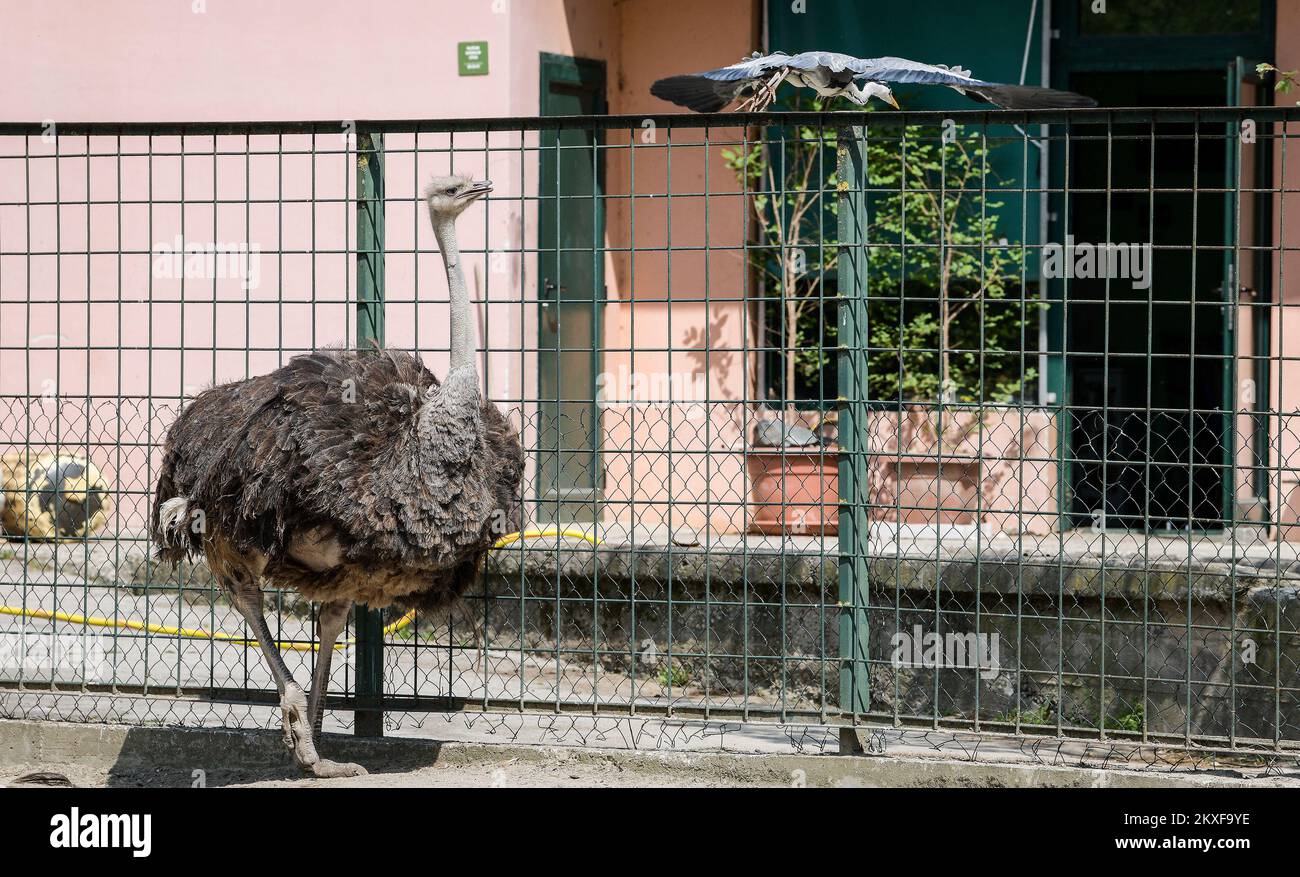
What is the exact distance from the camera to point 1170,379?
10.3m

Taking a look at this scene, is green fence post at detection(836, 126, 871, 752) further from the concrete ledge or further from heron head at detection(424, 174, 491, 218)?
heron head at detection(424, 174, 491, 218)

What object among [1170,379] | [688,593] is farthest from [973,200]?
[688,593]

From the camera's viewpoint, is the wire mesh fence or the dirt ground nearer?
the dirt ground

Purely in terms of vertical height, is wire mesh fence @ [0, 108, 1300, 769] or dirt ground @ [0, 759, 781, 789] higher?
wire mesh fence @ [0, 108, 1300, 769]

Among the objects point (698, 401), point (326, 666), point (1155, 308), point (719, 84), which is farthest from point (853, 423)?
point (1155, 308)

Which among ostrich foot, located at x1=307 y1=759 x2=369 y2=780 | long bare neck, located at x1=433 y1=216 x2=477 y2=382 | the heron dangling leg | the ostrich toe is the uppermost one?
the heron dangling leg

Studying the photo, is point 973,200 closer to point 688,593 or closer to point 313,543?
point 688,593

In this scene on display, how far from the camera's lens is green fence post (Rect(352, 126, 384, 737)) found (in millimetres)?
6121

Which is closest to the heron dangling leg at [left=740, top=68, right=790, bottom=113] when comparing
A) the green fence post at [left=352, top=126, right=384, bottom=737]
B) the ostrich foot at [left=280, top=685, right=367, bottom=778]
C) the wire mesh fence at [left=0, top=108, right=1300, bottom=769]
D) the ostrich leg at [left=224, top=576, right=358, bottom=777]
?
the wire mesh fence at [left=0, top=108, right=1300, bottom=769]

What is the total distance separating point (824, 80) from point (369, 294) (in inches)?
97.6

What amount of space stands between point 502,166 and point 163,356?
2397 millimetres

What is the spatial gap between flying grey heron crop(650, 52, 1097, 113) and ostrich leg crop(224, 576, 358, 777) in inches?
126

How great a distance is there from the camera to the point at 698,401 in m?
6.56

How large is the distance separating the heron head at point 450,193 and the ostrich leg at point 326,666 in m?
1.47
